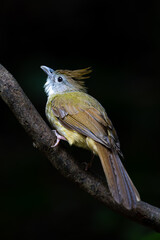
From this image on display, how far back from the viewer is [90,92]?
16.1 feet

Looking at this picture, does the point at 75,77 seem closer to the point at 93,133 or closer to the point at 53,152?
the point at 93,133

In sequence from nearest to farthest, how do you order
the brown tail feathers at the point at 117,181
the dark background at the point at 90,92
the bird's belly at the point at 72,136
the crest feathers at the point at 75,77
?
the brown tail feathers at the point at 117,181 → the bird's belly at the point at 72,136 → the crest feathers at the point at 75,77 → the dark background at the point at 90,92

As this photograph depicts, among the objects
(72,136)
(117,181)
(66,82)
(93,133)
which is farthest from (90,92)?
(117,181)

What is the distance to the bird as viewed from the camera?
2525mm

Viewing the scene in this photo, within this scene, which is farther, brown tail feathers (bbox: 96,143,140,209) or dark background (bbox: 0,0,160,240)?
dark background (bbox: 0,0,160,240)

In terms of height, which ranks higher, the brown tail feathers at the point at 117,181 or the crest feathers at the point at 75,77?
the crest feathers at the point at 75,77

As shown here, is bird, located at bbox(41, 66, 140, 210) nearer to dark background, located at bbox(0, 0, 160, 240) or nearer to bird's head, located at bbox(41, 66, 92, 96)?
bird's head, located at bbox(41, 66, 92, 96)

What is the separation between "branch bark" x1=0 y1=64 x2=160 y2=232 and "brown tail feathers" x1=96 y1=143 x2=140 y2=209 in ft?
0.74

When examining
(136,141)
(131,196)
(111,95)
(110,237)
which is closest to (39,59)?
(111,95)

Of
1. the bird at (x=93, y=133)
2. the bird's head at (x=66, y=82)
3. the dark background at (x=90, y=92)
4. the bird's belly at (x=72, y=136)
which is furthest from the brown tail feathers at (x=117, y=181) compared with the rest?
the dark background at (x=90, y=92)

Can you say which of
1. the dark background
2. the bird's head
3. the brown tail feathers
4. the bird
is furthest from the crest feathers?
the brown tail feathers

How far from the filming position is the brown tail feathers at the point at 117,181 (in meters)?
2.45

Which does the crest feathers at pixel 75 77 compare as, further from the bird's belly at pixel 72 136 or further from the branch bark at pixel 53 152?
the branch bark at pixel 53 152

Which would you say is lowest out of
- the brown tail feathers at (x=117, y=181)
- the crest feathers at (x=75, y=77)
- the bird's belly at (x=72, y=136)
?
the brown tail feathers at (x=117, y=181)
